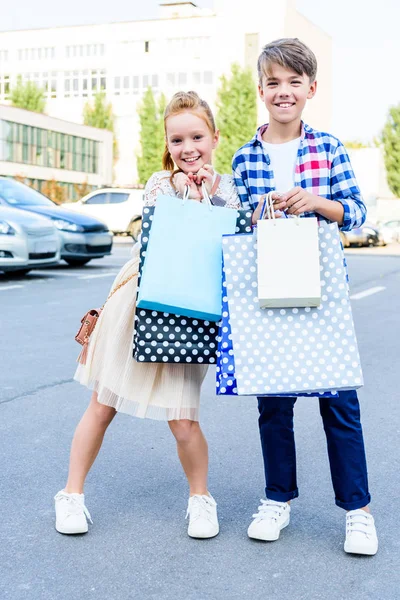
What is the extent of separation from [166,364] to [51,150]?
5831 cm

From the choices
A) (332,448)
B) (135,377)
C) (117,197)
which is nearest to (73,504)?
(135,377)

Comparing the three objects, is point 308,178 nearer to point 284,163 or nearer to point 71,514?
point 284,163

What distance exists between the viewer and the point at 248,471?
408 centimetres

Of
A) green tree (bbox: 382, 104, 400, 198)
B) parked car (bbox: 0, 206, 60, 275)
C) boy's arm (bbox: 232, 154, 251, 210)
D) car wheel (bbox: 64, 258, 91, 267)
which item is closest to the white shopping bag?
boy's arm (bbox: 232, 154, 251, 210)

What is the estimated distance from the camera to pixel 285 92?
3.00 meters

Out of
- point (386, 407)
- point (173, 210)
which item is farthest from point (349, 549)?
point (386, 407)

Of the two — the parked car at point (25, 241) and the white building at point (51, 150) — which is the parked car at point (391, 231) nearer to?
the white building at point (51, 150)

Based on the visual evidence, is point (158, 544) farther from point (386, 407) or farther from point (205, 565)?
point (386, 407)

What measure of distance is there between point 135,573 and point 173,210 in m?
1.14

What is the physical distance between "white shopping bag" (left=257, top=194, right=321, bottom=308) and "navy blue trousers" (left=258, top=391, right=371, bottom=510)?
1.61 feet

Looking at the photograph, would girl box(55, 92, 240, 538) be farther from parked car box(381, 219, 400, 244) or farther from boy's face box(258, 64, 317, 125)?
parked car box(381, 219, 400, 244)

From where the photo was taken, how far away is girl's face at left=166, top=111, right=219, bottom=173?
9.95 ft

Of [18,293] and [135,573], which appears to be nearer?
[135,573]

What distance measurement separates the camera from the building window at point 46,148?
54656 millimetres
